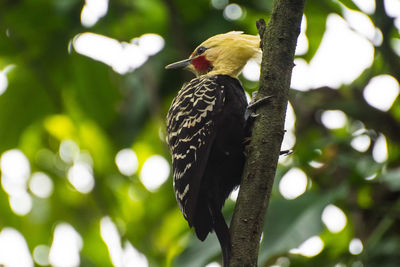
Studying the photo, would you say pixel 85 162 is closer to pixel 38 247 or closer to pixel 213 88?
pixel 38 247

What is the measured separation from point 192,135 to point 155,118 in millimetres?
629

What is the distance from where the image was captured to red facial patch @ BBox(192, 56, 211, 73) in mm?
4359

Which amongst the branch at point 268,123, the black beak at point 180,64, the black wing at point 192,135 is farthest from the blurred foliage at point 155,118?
the branch at point 268,123

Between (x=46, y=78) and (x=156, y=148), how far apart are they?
123 centimetres

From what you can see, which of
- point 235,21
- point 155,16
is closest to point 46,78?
point 155,16

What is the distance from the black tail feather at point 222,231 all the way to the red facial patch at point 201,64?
122 cm

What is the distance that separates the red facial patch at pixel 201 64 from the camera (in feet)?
14.3

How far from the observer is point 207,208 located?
3.55m

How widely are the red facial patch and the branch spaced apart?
5.36 feet

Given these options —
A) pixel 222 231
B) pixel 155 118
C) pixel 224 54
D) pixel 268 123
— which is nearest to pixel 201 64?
pixel 224 54

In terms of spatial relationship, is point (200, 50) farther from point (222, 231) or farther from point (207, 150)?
point (222, 231)

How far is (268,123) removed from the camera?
270 centimetres

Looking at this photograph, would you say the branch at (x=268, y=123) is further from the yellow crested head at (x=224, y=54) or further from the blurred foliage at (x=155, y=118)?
the yellow crested head at (x=224, y=54)

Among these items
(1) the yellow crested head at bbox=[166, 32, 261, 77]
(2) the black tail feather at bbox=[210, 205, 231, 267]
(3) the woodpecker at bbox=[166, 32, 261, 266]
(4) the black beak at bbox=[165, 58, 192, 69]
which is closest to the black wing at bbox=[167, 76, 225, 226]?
(3) the woodpecker at bbox=[166, 32, 261, 266]
